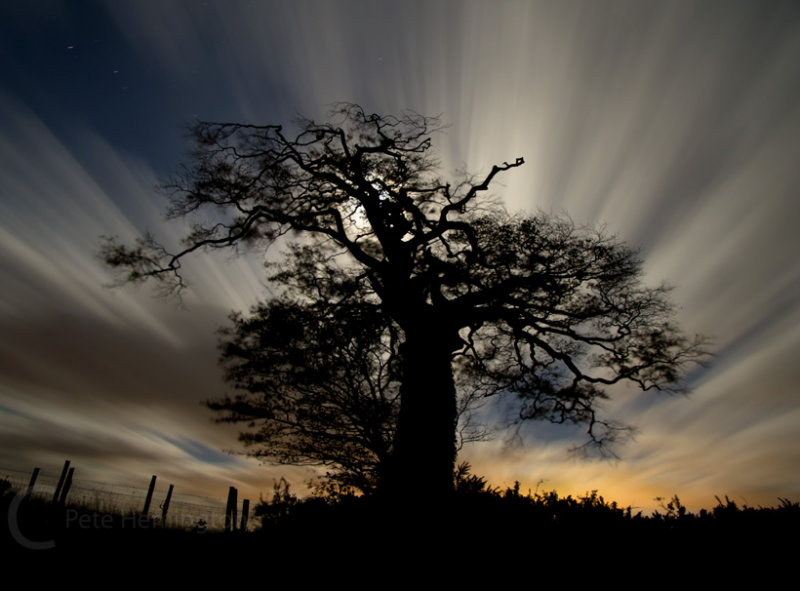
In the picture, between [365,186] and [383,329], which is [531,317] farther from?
[365,186]

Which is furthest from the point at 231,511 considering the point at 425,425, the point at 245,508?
the point at 425,425

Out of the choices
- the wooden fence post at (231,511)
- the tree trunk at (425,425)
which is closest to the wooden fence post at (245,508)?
the wooden fence post at (231,511)

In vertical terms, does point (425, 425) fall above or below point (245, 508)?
above

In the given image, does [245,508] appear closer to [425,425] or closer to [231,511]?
[231,511]

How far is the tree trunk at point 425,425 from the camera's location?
21.6ft

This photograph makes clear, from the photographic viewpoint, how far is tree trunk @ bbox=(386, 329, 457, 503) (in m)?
6.59

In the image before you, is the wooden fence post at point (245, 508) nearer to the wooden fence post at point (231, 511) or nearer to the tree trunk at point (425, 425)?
the wooden fence post at point (231, 511)

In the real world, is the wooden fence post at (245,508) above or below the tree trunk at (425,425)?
below

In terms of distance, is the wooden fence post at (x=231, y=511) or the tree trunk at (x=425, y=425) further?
the wooden fence post at (x=231, y=511)

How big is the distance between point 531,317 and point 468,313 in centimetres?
226

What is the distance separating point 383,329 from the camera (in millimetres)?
12484

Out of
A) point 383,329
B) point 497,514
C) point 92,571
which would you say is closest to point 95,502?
point 92,571

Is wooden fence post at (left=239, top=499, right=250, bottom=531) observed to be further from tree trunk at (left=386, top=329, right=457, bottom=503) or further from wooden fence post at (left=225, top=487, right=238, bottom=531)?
tree trunk at (left=386, top=329, right=457, bottom=503)

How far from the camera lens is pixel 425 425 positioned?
23.9 ft
